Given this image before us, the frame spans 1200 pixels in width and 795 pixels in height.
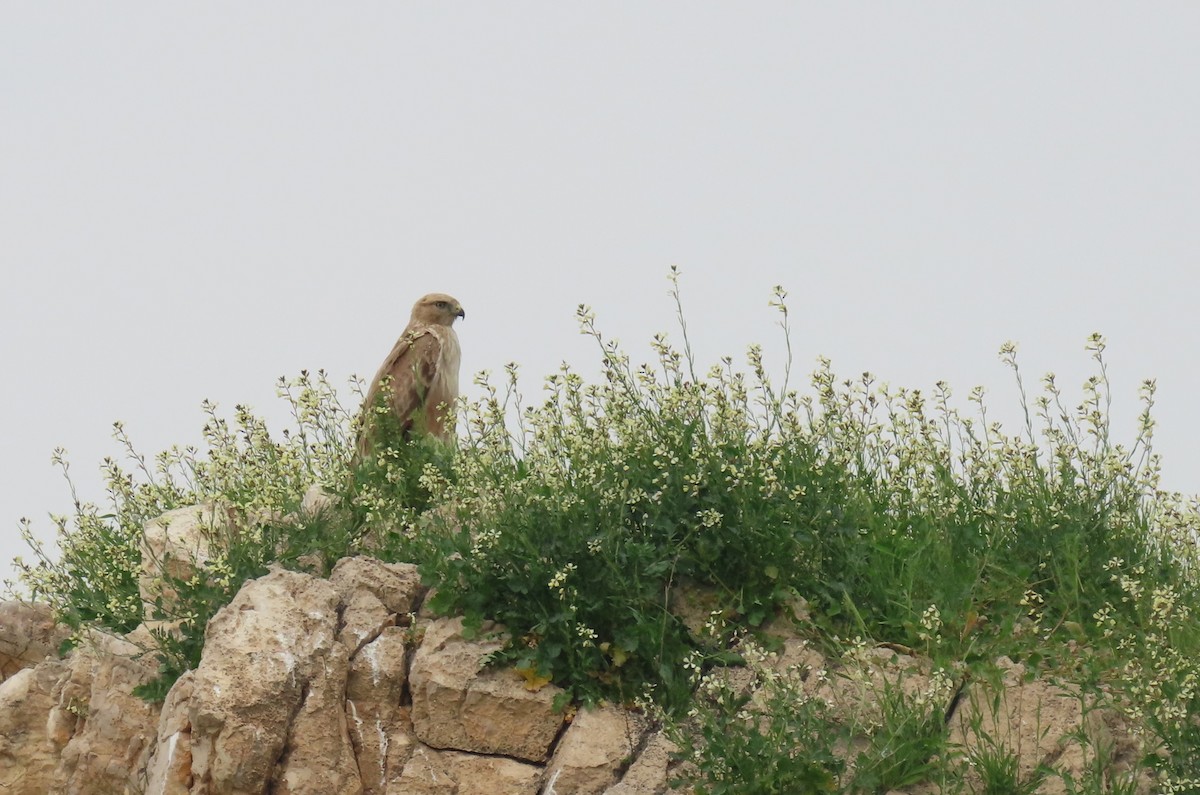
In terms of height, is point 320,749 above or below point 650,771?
above

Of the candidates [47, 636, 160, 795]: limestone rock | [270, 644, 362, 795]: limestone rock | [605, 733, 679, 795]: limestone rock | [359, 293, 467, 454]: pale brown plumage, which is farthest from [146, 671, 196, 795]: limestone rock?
[359, 293, 467, 454]: pale brown plumage

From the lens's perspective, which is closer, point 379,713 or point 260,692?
point 260,692

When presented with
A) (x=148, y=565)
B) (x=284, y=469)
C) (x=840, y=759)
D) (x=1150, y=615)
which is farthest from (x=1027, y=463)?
(x=148, y=565)

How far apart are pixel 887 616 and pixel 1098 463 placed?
68.7 inches

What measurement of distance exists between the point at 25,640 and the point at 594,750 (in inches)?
238

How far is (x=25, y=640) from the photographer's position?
36.1ft

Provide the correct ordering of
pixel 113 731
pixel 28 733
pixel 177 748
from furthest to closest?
pixel 28 733, pixel 113 731, pixel 177 748

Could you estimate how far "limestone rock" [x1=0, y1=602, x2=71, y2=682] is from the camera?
36.1 feet

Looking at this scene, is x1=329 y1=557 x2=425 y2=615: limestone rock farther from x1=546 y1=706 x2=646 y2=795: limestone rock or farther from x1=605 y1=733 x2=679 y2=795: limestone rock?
x1=605 y1=733 x2=679 y2=795: limestone rock

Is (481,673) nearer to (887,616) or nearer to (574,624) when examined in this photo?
(574,624)

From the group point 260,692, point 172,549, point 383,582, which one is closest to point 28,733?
point 172,549

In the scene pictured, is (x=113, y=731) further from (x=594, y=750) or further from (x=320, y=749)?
(x=594, y=750)

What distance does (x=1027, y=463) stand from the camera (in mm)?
8445

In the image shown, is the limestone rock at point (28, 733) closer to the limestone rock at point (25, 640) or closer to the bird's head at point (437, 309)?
the limestone rock at point (25, 640)
